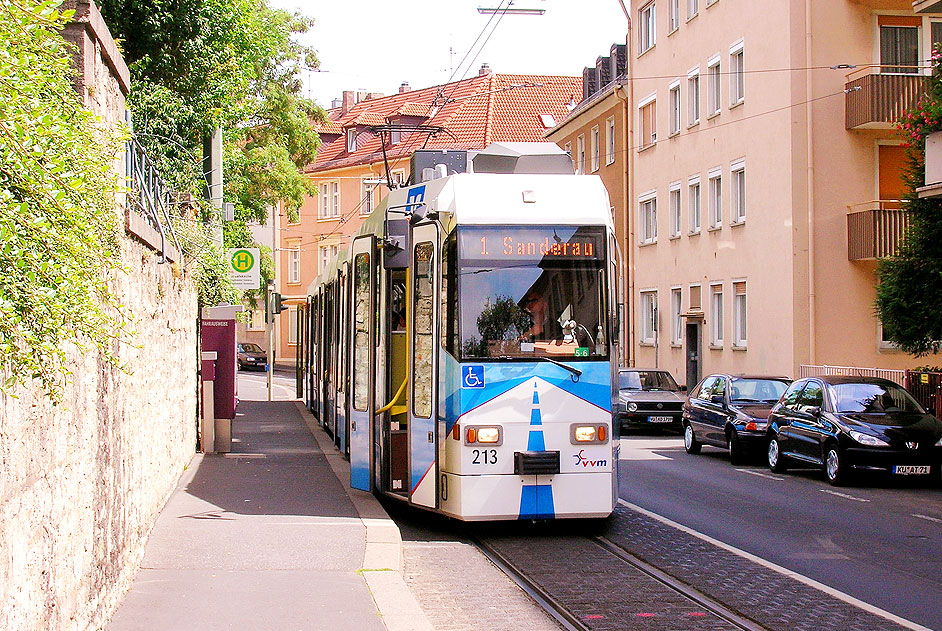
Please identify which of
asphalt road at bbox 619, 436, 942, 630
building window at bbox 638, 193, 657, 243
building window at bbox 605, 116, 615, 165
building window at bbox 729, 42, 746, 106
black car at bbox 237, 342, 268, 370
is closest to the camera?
asphalt road at bbox 619, 436, 942, 630

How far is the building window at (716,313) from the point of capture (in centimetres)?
3678

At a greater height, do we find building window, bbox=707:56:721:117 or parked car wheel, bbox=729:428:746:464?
building window, bbox=707:56:721:117

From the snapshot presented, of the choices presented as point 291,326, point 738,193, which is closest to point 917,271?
point 738,193

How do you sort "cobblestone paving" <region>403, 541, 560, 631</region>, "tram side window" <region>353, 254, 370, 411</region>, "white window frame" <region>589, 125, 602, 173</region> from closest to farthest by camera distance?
"cobblestone paving" <region>403, 541, 560, 631</region>, "tram side window" <region>353, 254, 370, 411</region>, "white window frame" <region>589, 125, 602, 173</region>

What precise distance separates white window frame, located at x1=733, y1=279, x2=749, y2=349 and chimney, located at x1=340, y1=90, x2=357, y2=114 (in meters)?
54.4

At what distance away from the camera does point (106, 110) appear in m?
7.64

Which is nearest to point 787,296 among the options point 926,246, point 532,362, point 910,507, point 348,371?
point 926,246

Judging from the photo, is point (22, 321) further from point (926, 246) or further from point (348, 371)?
point (926, 246)

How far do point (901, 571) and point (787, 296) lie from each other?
71.4ft

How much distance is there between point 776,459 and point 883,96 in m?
13.4

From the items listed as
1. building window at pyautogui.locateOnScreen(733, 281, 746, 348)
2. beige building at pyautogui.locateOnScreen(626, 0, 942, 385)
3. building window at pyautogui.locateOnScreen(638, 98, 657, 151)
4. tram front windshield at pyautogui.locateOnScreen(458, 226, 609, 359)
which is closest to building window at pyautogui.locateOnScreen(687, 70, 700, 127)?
beige building at pyautogui.locateOnScreen(626, 0, 942, 385)

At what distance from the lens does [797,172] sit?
31.2 m

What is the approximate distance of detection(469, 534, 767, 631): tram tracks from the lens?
8039 mm

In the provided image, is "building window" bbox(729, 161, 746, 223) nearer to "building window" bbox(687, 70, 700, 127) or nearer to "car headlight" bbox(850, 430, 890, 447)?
"building window" bbox(687, 70, 700, 127)
